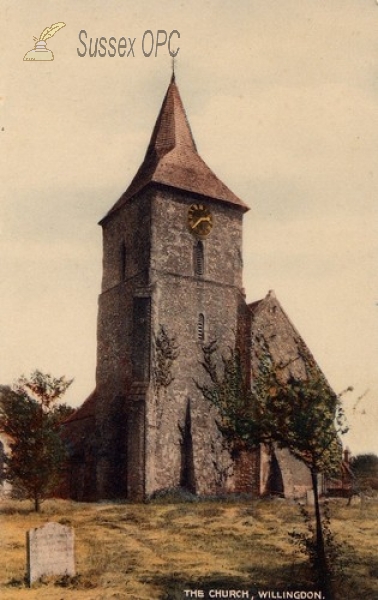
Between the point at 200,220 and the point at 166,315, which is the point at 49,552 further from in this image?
the point at 200,220

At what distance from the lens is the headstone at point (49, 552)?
1581 centimetres

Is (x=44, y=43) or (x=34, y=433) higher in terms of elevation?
(x=44, y=43)

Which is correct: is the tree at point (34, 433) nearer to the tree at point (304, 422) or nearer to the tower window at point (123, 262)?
the tree at point (304, 422)

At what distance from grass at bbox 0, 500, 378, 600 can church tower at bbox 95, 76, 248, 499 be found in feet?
9.90

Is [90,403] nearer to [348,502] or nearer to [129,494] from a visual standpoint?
[129,494]

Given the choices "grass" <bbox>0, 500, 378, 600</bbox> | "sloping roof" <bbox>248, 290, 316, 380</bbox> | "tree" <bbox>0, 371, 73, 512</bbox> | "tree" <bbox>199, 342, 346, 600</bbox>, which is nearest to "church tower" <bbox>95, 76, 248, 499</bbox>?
"sloping roof" <bbox>248, 290, 316, 380</bbox>

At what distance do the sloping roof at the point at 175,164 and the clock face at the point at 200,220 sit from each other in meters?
0.72

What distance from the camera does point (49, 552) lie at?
16.1 m

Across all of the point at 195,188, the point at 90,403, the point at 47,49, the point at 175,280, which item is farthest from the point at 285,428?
the point at 90,403

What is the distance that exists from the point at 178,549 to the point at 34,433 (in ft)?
25.4

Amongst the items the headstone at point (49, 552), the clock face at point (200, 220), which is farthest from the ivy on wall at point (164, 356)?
the headstone at point (49, 552)

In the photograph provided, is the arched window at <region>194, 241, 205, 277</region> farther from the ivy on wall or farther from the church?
A: the ivy on wall

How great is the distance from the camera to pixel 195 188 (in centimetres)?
3316

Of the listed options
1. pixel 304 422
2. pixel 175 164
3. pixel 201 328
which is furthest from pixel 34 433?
pixel 175 164
